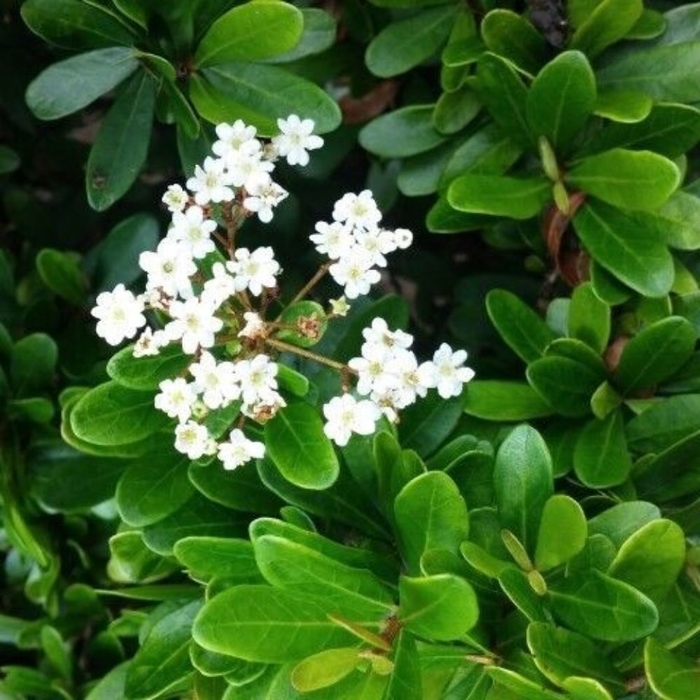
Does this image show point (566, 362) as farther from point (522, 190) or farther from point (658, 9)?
point (658, 9)

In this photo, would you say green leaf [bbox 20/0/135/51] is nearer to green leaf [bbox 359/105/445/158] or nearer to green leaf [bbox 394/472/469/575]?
green leaf [bbox 359/105/445/158]

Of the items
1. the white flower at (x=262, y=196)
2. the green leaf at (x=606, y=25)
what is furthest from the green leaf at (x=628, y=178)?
the white flower at (x=262, y=196)

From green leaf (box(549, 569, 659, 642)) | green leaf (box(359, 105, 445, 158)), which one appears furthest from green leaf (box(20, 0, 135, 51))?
green leaf (box(549, 569, 659, 642))

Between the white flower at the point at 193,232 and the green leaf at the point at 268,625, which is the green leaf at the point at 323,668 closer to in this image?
the green leaf at the point at 268,625

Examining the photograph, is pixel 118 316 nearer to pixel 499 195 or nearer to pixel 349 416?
pixel 349 416

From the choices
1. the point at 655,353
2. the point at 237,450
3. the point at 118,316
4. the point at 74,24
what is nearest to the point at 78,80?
the point at 74,24

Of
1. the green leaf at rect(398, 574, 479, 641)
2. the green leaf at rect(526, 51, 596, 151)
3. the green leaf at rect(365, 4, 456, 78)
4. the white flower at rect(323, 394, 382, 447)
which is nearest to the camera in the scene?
the green leaf at rect(398, 574, 479, 641)

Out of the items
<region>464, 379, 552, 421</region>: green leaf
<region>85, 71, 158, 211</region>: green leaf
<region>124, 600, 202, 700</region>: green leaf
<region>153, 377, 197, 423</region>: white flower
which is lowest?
<region>124, 600, 202, 700</region>: green leaf


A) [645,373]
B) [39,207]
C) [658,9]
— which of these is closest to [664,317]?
[645,373]
